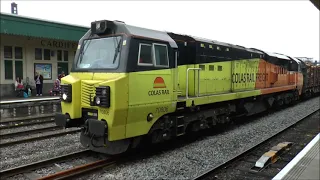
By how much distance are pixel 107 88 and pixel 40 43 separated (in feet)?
51.2

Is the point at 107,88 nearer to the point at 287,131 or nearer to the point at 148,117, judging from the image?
the point at 148,117

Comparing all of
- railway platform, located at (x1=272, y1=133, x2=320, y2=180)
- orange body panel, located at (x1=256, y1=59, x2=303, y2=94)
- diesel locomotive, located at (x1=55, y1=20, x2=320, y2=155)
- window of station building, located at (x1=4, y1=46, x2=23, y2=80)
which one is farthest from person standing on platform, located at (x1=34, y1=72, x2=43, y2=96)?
railway platform, located at (x1=272, y1=133, x2=320, y2=180)

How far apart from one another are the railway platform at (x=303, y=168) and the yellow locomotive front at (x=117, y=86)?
314 cm

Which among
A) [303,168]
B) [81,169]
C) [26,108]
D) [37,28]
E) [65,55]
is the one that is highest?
[37,28]

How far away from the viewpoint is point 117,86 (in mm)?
5949

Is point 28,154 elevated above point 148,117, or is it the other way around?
point 148,117

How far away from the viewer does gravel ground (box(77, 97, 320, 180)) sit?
6176 mm

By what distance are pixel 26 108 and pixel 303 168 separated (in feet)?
42.8

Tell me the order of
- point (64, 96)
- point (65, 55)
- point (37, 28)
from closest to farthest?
1. point (64, 96)
2. point (37, 28)
3. point (65, 55)

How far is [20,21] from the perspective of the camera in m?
16.7

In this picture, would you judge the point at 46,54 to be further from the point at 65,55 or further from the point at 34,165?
the point at 34,165

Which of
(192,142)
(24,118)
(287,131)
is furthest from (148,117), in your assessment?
(24,118)

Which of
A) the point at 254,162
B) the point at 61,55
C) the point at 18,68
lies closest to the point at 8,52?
the point at 18,68

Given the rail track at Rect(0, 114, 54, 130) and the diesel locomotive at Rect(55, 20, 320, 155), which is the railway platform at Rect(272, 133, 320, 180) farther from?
the rail track at Rect(0, 114, 54, 130)
